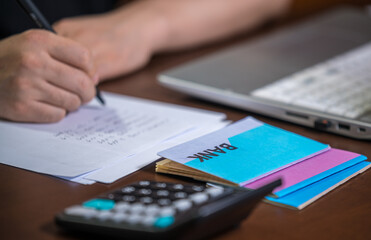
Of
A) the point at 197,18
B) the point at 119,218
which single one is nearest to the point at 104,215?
the point at 119,218

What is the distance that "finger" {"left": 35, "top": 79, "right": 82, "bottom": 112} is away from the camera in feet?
2.40

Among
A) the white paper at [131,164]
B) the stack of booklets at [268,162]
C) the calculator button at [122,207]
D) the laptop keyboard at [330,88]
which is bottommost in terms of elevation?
the laptop keyboard at [330,88]

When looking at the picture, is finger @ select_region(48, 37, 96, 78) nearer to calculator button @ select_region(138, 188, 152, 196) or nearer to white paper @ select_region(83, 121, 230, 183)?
white paper @ select_region(83, 121, 230, 183)

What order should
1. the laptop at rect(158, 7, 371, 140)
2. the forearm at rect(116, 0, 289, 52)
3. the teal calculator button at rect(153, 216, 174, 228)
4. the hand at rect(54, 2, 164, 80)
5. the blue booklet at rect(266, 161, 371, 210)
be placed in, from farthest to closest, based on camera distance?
the forearm at rect(116, 0, 289, 52) < the hand at rect(54, 2, 164, 80) < the laptop at rect(158, 7, 371, 140) < the blue booklet at rect(266, 161, 371, 210) < the teal calculator button at rect(153, 216, 174, 228)

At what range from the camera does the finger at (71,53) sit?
2.38ft

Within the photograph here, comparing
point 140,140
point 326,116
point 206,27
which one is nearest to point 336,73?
point 326,116

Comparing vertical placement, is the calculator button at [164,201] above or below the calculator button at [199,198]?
above

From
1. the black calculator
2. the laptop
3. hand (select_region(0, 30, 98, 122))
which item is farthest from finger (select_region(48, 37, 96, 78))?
the black calculator

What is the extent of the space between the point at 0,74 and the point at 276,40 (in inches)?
22.4

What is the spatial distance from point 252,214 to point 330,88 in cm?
35

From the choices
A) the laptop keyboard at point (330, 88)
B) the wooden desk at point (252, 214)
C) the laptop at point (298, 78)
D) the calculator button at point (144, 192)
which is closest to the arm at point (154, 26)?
the laptop at point (298, 78)

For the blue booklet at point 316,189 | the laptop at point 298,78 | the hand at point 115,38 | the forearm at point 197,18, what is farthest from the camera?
the forearm at point 197,18

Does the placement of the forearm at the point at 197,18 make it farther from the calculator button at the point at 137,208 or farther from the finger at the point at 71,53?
the calculator button at the point at 137,208

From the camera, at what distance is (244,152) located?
1.84ft
